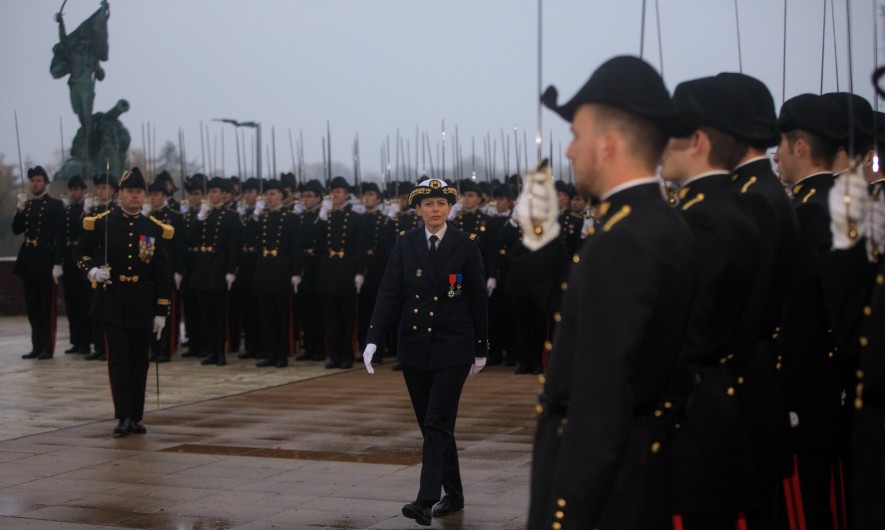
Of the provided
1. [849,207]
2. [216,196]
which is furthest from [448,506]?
[216,196]

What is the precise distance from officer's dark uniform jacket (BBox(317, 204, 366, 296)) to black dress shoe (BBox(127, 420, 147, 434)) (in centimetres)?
534

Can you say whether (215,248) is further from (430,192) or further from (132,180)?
(430,192)

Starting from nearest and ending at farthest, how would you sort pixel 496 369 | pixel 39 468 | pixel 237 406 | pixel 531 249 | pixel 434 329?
pixel 531 249, pixel 434 329, pixel 39 468, pixel 237 406, pixel 496 369

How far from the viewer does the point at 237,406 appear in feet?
38.9

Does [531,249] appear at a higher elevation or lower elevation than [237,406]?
higher

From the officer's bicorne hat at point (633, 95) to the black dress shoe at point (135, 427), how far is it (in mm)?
7362

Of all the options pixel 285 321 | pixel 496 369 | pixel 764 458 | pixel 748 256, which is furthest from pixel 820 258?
pixel 285 321

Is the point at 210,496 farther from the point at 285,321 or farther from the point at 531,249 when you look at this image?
the point at 285,321

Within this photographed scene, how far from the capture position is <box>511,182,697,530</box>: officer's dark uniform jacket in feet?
10.5

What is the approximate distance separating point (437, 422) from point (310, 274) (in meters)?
9.31

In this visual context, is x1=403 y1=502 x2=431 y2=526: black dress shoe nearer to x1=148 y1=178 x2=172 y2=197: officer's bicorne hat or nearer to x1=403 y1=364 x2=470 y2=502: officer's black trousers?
x1=403 y1=364 x2=470 y2=502: officer's black trousers

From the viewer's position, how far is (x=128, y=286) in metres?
10.2

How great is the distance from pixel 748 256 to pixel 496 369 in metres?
10.9

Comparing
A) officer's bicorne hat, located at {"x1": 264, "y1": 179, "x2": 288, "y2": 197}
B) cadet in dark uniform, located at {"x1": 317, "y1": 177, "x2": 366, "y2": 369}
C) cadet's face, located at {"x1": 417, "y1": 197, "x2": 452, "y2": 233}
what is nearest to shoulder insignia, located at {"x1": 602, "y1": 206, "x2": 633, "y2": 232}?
cadet's face, located at {"x1": 417, "y1": 197, "x2": 452, "y2": 233}
